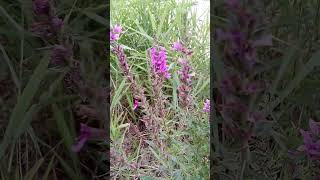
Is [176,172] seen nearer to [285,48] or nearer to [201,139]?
[201,139]

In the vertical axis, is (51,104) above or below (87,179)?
above

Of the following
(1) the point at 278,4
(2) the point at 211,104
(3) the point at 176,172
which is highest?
(1) the point at 278,4

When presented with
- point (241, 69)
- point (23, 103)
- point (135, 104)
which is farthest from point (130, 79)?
point (241, 69)

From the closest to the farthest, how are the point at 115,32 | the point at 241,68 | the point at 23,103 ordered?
1. the point at 241,68
2. the point at 23,103
3. the point at 115,32

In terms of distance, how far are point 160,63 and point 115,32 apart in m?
0.08

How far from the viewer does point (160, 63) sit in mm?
713

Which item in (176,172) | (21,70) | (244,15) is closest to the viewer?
(244,15)

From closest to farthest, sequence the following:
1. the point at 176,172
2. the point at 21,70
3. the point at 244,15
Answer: the point at 244,15 < the point at 21,70 < the point at 176,172

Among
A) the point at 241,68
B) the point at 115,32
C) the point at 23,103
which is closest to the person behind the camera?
the point at 241,68

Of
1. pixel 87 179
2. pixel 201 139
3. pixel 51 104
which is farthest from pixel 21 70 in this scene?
pixel 201 139

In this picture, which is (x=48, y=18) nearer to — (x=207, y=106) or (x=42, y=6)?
(x=42, y=6)

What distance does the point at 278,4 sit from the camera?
665 mm

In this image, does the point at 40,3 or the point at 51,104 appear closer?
the point at 40,3

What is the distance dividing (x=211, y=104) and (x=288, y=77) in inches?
4.3
